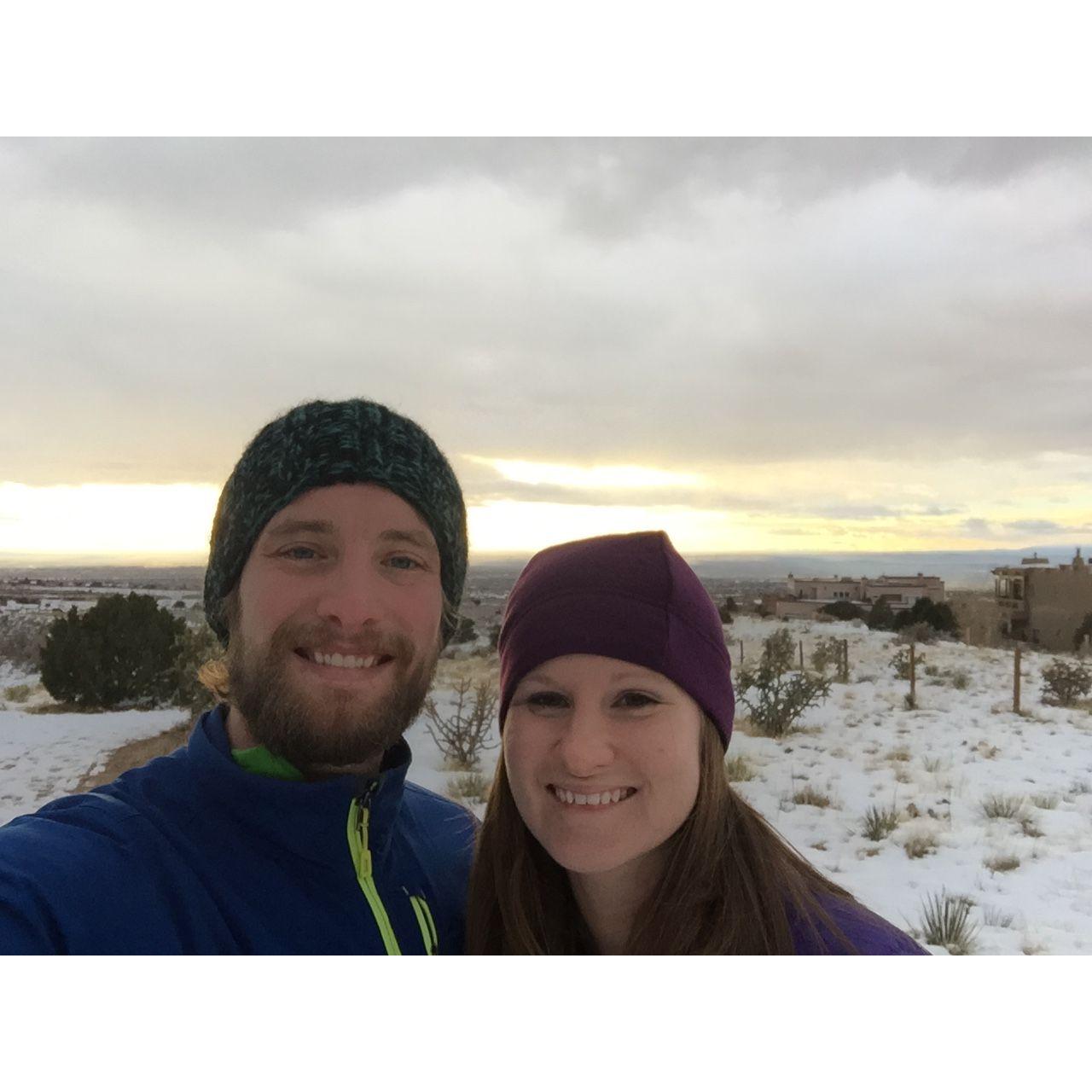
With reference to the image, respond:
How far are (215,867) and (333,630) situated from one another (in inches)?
15.3

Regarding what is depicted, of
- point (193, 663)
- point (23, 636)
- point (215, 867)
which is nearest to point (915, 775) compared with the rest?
point (215, 867)

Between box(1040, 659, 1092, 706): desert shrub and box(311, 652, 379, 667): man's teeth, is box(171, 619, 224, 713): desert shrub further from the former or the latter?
box(1040, 659, 1092, 706): desert shrub

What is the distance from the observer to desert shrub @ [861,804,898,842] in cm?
180

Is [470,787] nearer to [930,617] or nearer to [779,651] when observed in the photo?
[779,651]

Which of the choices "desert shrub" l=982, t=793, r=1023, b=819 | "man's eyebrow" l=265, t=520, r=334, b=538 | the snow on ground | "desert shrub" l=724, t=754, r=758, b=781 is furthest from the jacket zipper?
"desert shrub" l=982, t=793, r=1023, b=819

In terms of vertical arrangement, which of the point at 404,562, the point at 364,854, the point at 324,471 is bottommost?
the point at 364,854

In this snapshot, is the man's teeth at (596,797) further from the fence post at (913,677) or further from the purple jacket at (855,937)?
the fence post at (913,677)

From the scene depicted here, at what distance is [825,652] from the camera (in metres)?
1.87

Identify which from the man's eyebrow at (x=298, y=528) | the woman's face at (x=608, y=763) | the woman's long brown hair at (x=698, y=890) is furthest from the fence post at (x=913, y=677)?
the man's eyebrow at (x=298, y=528)

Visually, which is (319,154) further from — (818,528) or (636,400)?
(818,528)

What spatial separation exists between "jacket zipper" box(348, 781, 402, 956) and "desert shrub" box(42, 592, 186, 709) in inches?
26.1

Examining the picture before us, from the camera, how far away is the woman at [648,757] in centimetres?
132
